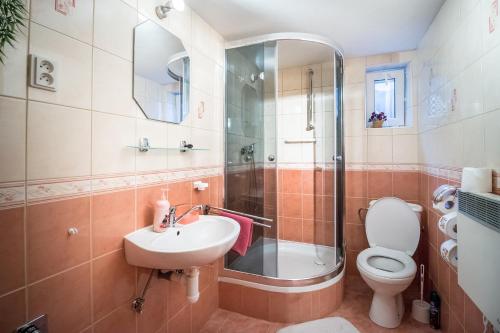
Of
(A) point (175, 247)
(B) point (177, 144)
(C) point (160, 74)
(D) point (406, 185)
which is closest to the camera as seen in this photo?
(A) point (175, 247)

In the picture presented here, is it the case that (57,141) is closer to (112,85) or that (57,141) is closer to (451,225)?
(112,85)

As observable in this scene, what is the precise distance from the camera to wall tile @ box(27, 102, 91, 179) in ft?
2.65

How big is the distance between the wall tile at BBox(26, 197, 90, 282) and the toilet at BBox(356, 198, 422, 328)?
174 cm

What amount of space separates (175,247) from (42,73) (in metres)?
0.83

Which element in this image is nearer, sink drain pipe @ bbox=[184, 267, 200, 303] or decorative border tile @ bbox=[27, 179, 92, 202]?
decorative border tile @ bbox=[27, 179, 92, 202]

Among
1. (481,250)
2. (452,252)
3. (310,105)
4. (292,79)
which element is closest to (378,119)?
(310,105)

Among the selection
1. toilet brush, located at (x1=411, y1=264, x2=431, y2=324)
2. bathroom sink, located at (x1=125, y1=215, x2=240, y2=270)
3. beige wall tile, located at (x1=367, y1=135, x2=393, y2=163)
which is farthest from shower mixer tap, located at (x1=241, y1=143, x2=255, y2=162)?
toilet brush, located at (x1=411, y1=264, x2=431, y2=324)

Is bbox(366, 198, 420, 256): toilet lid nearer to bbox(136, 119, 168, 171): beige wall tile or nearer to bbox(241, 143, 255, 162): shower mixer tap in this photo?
bbox(241, 143, 255, 162): shower mixer tap

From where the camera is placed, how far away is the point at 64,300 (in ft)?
2.94

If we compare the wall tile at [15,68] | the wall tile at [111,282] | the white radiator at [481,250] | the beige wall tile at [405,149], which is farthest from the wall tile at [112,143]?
the beige wall tile at [405,149]

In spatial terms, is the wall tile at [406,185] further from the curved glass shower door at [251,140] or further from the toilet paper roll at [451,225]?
the curved glass shower door at [251,140]

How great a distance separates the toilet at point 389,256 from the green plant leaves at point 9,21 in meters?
2.17

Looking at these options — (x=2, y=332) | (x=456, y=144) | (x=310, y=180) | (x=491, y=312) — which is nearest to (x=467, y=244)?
(x=491, y=312)

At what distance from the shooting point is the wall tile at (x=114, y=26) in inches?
40.2
